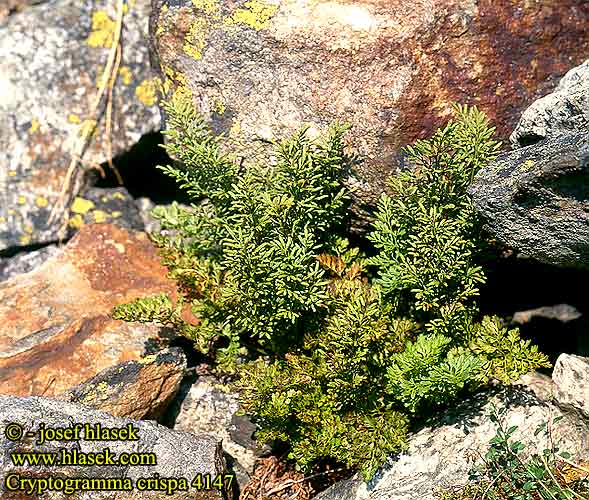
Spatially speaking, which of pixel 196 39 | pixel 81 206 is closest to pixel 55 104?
pixel 81 206

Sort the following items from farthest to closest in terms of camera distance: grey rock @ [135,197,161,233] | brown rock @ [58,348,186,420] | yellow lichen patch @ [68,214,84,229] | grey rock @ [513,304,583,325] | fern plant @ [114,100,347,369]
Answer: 1. grey rock @ [135,197,161,233]
2. yellow lichen patch @ [68,214,84,229]
3. grey rock @ [513,304,583,325]
4. brown rock @ [58,348,186,420]
5. fern plant @ [114,100,347,369]

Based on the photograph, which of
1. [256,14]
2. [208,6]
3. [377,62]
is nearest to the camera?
[377,62]

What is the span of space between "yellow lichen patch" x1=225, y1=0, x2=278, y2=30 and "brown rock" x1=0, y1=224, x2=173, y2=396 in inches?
77.4

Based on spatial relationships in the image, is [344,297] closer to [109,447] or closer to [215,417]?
[215,417]

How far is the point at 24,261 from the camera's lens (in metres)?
6.38

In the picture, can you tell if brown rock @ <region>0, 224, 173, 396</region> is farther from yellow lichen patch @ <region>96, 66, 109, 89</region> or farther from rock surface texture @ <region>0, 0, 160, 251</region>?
yellow lichen patch @ <region>96, 66, 109, 89</region>

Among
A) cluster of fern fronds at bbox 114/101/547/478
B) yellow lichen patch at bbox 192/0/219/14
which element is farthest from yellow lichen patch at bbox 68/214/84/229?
yellow lichen patch at bbox 192/0/219/14

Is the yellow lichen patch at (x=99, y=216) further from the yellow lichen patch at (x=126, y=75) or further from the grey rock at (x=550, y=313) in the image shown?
the grey rock at (x=550, y=313)

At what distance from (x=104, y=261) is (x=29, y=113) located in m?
1.63

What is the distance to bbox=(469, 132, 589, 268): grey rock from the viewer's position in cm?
365

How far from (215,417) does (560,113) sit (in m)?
2.88

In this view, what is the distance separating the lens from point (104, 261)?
18.8 feet

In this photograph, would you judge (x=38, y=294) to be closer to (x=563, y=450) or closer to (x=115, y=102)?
(x=115, y=102)

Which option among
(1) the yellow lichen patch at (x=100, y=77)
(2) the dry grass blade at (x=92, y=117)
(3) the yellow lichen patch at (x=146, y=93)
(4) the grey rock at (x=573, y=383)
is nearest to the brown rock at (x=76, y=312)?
A: (2) the dry grass blade at (x=92, y=117)
